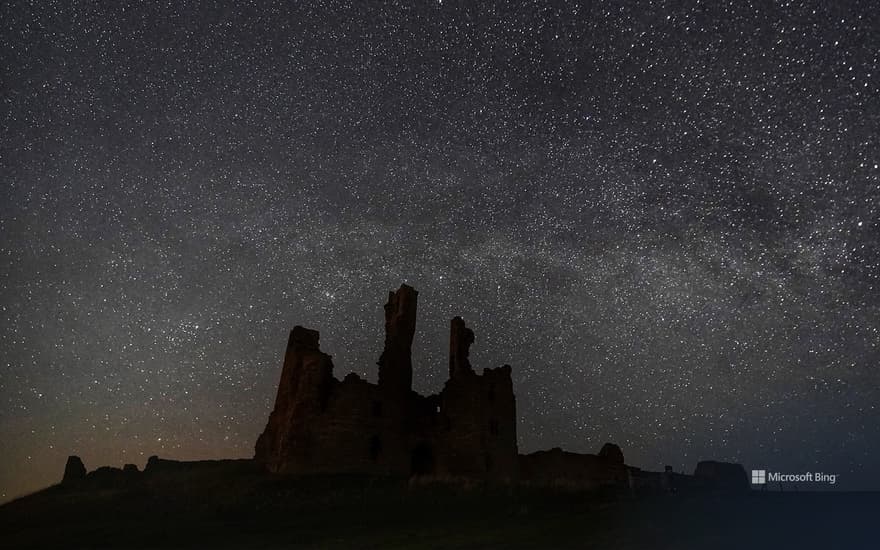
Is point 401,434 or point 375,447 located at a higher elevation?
point 401,434

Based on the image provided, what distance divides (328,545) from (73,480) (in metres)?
39.7

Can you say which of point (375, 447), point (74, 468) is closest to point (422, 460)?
point (375, 447)

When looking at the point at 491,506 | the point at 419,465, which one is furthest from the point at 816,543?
the point at 419,465

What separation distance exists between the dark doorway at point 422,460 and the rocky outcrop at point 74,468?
2914cm

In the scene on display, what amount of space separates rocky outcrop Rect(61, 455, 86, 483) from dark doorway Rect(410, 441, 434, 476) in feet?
95.6

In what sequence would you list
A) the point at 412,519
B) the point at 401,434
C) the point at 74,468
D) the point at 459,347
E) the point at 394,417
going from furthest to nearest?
the point at 74,468
the point at 459,347
the point at 401,434
the point at 394,417
the point at 412,519

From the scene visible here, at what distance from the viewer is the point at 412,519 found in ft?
74.5

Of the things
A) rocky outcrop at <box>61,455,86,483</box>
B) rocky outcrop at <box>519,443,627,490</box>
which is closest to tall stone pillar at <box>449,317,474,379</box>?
rocky outcrop at <box>519,443,627,490</box>

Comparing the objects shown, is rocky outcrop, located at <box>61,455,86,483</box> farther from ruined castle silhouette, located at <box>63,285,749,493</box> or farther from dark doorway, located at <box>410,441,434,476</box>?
dark doorway, located at <box>410,441,434,476</box>

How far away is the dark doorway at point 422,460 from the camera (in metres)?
40.0

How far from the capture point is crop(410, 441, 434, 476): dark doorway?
3997 centimetres

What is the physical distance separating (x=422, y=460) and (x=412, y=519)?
60.1 ft

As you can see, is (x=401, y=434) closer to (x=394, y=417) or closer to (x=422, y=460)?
(x=394, y=417)

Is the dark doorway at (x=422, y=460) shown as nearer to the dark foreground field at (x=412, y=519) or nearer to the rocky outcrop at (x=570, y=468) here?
the dark foreground field at (x=412, y=519)
